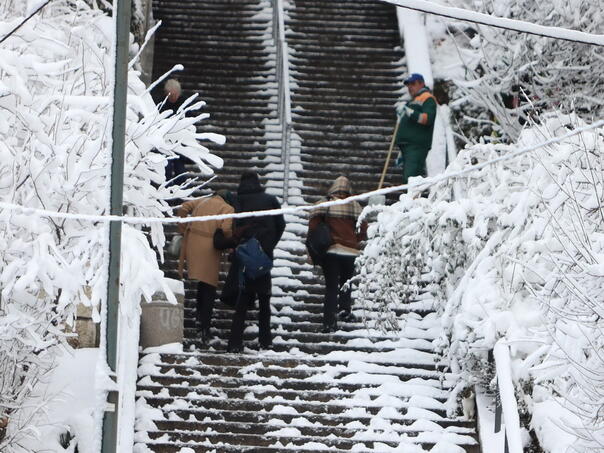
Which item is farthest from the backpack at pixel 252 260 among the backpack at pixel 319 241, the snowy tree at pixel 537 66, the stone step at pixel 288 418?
the snowy tree at pixel 537 66

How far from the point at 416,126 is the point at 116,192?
7694 mm

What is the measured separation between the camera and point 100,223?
32.7 ft

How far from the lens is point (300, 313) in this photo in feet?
44.8

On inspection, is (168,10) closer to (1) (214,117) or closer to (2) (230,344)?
(1) (214,117)

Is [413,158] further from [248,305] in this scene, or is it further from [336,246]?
[248,305]

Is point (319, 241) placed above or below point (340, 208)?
below

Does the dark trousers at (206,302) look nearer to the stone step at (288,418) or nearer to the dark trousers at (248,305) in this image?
the dark trousers at (248,305)

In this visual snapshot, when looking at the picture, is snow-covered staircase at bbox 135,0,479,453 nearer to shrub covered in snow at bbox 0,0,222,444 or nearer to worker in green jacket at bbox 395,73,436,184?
worker in green jacket at bbox 395,73,436,184

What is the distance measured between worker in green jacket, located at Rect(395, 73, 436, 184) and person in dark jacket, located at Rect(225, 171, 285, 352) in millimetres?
2415

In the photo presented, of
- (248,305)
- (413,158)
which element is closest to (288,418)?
(248,305)

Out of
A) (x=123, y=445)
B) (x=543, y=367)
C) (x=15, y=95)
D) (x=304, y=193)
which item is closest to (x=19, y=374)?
(x=123, y=445)

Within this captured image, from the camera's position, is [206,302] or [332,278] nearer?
[206,302]

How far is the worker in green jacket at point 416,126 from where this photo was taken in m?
14.8

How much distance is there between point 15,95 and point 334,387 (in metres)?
3.63
